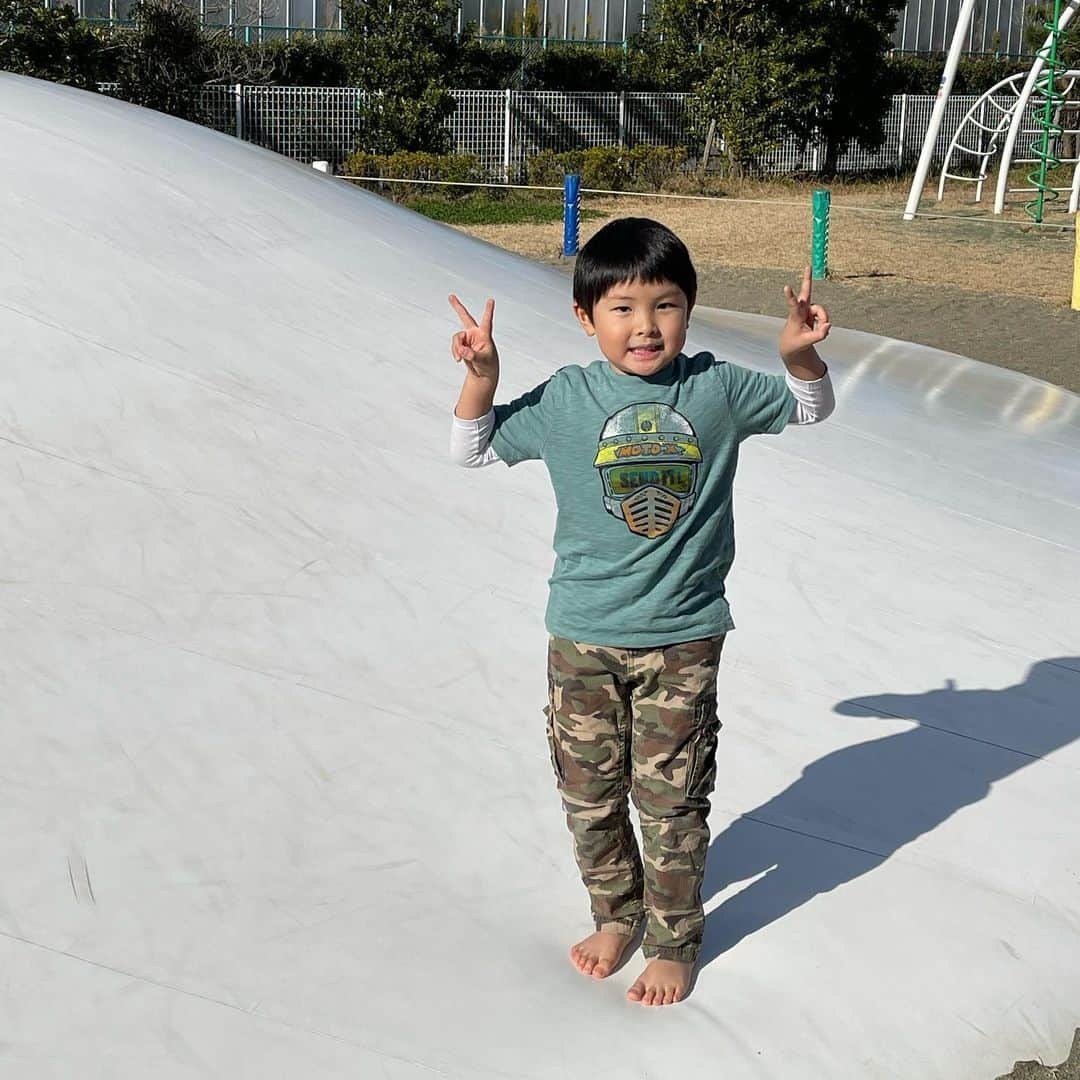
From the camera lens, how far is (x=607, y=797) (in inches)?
82.0

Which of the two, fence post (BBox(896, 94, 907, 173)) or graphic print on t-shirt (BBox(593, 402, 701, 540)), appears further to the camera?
fence post (BBox(896, 94, 907, 173))

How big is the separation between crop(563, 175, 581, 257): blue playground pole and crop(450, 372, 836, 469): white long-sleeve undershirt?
33.9 feet

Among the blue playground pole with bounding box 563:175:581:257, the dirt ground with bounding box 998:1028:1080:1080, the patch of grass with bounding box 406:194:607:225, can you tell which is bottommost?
the patch of grass with bounding box 406:194:607:225

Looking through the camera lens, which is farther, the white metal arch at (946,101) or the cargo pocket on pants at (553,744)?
the white metal arch at (946,101)

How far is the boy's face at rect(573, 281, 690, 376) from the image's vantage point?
6.30 feet

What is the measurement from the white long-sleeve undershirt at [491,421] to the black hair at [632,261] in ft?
0.67

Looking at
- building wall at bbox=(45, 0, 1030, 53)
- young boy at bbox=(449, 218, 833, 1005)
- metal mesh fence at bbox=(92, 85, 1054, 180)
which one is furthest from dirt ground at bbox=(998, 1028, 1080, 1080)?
Result: building wall at bbox=(45, 0, 1030, 53)

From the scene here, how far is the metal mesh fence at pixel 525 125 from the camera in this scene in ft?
66.4

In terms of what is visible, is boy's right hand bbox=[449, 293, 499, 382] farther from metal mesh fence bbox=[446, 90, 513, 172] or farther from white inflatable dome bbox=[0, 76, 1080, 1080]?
metal mesh fence bbox=[446, 90, 513, 172]

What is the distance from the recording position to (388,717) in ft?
8.75

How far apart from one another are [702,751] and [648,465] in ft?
1.30

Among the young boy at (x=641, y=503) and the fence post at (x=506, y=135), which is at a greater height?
the young boy at (x=641, y=503)

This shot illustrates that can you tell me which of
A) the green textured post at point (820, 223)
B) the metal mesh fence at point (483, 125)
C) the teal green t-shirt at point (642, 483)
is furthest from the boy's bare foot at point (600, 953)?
the metal mesh fence at point (483, 125)

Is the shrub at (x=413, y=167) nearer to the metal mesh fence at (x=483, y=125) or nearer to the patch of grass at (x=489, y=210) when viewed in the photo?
the patch of grass at (x=489, y=210)
